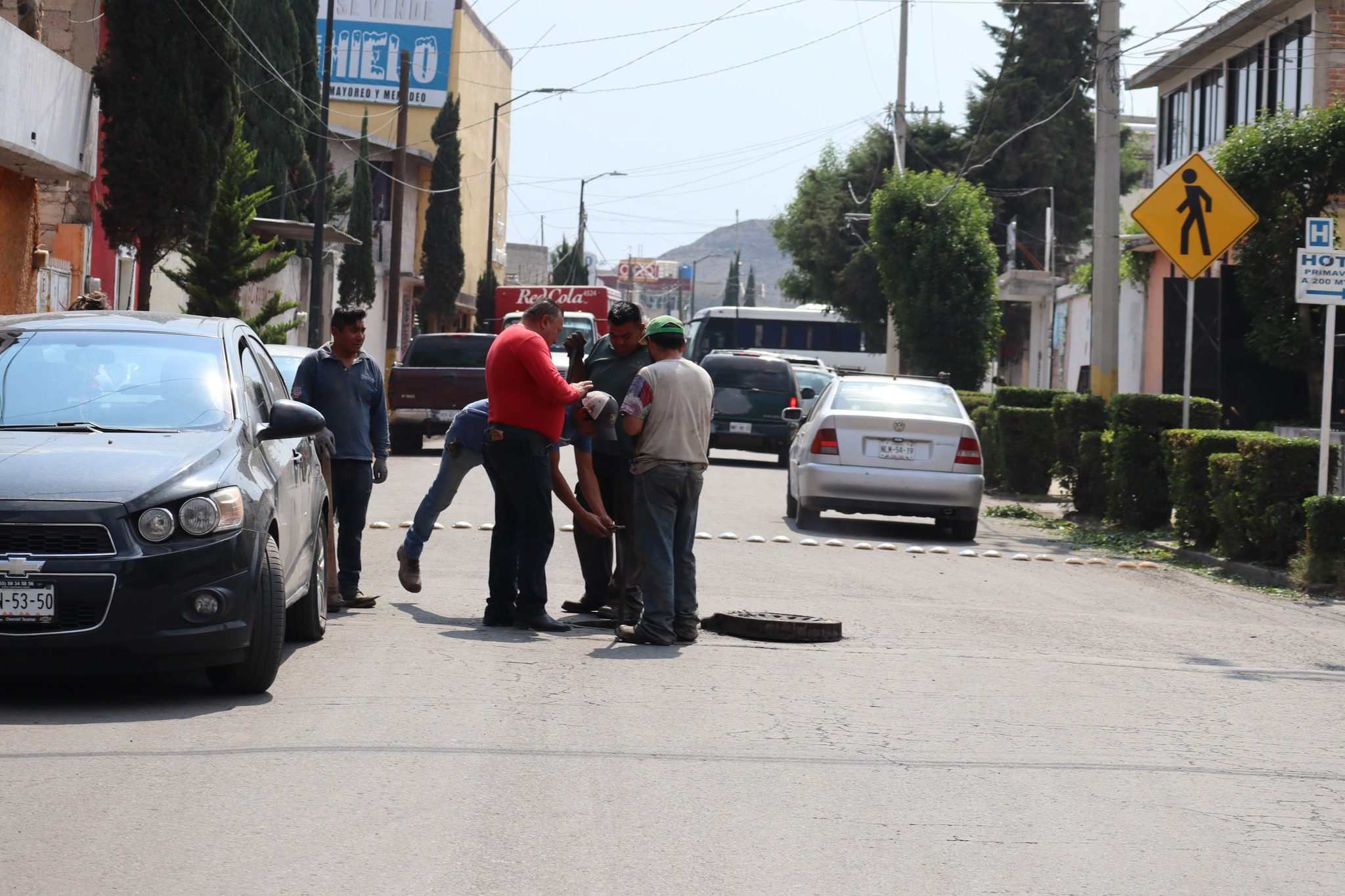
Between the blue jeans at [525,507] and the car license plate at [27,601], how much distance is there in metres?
3.31

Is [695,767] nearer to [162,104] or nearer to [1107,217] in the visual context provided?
[1107,217]

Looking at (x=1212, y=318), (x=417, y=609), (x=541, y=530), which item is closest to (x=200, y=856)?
(x=541, y=530)

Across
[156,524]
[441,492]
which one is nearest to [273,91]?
[441,492]

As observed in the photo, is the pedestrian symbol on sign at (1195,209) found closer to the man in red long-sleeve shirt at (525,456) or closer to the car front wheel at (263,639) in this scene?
the man in red long-sleeve shirt at (525,456)

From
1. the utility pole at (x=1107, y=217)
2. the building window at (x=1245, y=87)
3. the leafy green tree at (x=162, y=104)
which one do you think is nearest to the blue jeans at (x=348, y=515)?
the utility pole at (x=1107, y=217)

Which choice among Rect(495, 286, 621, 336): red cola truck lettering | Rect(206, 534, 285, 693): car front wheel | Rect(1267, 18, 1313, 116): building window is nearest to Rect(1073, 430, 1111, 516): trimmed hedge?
Rect(1267, 18, 1313, 116): building window

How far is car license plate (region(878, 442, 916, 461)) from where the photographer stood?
1700 centimetres

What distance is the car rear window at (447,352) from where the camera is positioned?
27.7m

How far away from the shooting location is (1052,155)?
6359 centimetres

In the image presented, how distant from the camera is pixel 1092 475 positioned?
19.7 m

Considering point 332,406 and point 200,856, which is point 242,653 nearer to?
point 200,856

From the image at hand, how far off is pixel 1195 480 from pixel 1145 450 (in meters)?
1.94

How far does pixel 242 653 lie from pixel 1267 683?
209 inches

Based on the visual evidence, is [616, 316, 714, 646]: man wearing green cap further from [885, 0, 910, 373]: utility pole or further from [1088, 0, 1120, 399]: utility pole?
[885, 0, 910, 373]: utility pole
